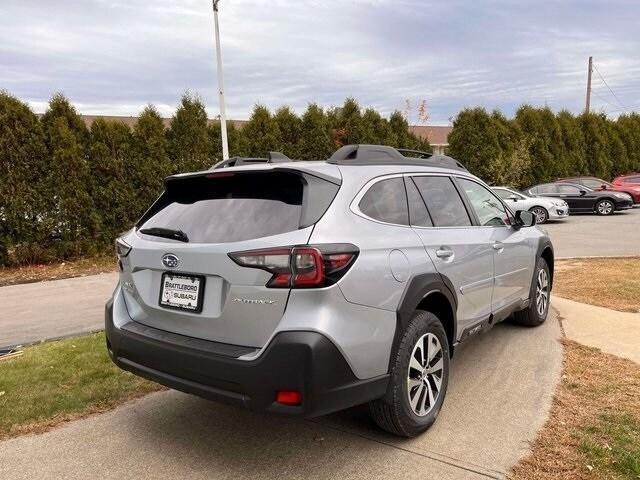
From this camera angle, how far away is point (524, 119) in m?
25.6

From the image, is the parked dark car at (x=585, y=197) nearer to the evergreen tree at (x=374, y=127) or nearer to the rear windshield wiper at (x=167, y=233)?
the evergreen tree at (x=374, y=127)

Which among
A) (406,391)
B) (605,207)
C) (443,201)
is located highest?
(443,201)

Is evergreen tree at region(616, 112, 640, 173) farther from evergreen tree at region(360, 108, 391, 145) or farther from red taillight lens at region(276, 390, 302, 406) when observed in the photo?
red taillight lens at region(276, 390, 302, 406)

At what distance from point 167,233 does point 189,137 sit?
10011 mm

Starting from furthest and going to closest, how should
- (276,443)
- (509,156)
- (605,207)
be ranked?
(509,156) → (605,207) → (276,443)

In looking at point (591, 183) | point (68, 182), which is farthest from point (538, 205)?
point (68, 182)

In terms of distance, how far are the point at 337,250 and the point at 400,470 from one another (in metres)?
1.31

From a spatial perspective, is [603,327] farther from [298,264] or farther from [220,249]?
[220,249]

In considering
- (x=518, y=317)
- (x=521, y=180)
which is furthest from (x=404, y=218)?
(x=521, y=180)

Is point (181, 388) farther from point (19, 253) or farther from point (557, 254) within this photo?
point (557, 254)

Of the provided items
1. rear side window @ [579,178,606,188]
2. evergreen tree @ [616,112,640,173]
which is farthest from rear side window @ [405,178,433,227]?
evergreen tree @ [616,112,640,173]

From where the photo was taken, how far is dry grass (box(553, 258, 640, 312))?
265 inches

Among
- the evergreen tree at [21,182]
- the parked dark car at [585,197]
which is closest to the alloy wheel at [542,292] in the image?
the evergreen tree at [21,182]

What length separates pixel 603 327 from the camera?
18.4 ft
